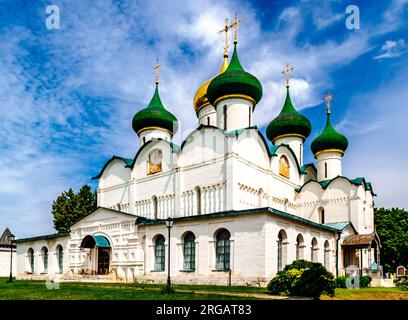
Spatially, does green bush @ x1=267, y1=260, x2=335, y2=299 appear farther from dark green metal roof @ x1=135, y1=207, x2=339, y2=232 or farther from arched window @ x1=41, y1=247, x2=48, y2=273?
arched window @ x1=41, y1=247, x2=48, y2=273

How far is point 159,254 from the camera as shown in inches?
866

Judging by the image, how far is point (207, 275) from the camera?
1944 centimetres

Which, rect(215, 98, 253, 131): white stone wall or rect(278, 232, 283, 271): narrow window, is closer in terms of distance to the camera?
rect(278, 232, 283, 271): narrow window

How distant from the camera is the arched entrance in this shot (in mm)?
23922

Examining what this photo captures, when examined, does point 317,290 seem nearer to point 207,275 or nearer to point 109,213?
point 207,275

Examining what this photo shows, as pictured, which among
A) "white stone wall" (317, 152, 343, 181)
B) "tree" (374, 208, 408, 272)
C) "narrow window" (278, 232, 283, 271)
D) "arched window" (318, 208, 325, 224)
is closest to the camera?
"narrow window" (278, 232, 283, 271)

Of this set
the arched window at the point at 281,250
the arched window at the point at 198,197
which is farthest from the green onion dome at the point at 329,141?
the arched window at the point at 281,250

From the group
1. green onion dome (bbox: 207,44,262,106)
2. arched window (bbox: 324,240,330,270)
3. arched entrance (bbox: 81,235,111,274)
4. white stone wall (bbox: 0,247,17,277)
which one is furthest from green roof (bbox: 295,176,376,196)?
white stone wall (bbox: 0,247,17,277)

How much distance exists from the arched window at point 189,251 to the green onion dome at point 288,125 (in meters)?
12.8

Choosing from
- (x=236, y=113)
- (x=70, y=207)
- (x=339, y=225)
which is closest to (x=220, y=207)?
(x=236, y=113)

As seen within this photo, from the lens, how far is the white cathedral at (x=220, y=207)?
19.2 meters

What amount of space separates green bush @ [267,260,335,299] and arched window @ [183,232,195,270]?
7046 mm
